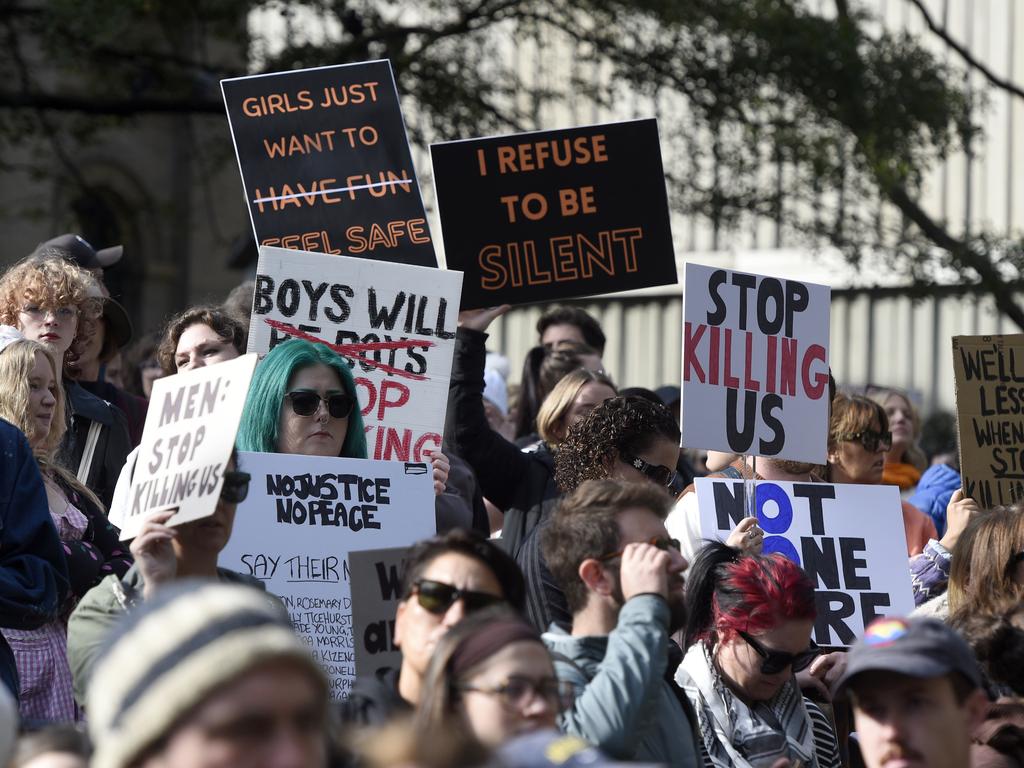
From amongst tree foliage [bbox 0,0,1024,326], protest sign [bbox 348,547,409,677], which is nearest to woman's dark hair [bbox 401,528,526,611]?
protest sign [bbox 348,547,409,677]

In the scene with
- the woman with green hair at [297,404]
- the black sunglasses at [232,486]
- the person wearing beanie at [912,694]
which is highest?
the woman with green hair at [297,404]

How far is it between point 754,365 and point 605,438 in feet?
2.87

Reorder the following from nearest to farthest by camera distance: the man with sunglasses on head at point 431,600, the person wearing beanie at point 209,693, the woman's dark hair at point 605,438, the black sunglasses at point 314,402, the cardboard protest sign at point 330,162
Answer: the person wearing beanie at point 209,693 → the man with sunglasses on head at point 431,600 → the black sunglasses at point 314,402 → the woman's dark hair at point 605,438 → the cardboard protest sign at point 330,162

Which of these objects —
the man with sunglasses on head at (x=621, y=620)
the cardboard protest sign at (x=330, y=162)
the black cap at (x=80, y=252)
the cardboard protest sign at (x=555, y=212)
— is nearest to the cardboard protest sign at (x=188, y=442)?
the man with sunglasses on head at (x=621, y=620)

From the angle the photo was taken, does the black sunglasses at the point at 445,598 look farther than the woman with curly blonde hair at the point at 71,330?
No

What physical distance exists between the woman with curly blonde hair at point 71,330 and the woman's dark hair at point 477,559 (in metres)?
2.23

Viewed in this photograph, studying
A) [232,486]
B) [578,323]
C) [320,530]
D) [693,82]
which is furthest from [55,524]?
[693,82]

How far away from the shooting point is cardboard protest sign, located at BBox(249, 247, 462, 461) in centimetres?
582

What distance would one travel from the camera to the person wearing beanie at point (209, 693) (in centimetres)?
259

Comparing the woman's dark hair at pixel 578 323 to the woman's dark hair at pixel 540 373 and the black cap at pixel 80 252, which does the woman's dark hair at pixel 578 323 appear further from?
the black cap at pixel 80 252

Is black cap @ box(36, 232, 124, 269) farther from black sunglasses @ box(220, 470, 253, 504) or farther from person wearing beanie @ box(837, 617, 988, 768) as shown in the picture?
person wearing beanie @ box(837, 617, 988, 768)

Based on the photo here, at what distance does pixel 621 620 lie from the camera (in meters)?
4.08

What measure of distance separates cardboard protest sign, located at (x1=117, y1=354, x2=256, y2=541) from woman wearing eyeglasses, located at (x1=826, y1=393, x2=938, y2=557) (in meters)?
3.39

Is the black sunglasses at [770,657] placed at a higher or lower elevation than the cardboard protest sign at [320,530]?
lower
